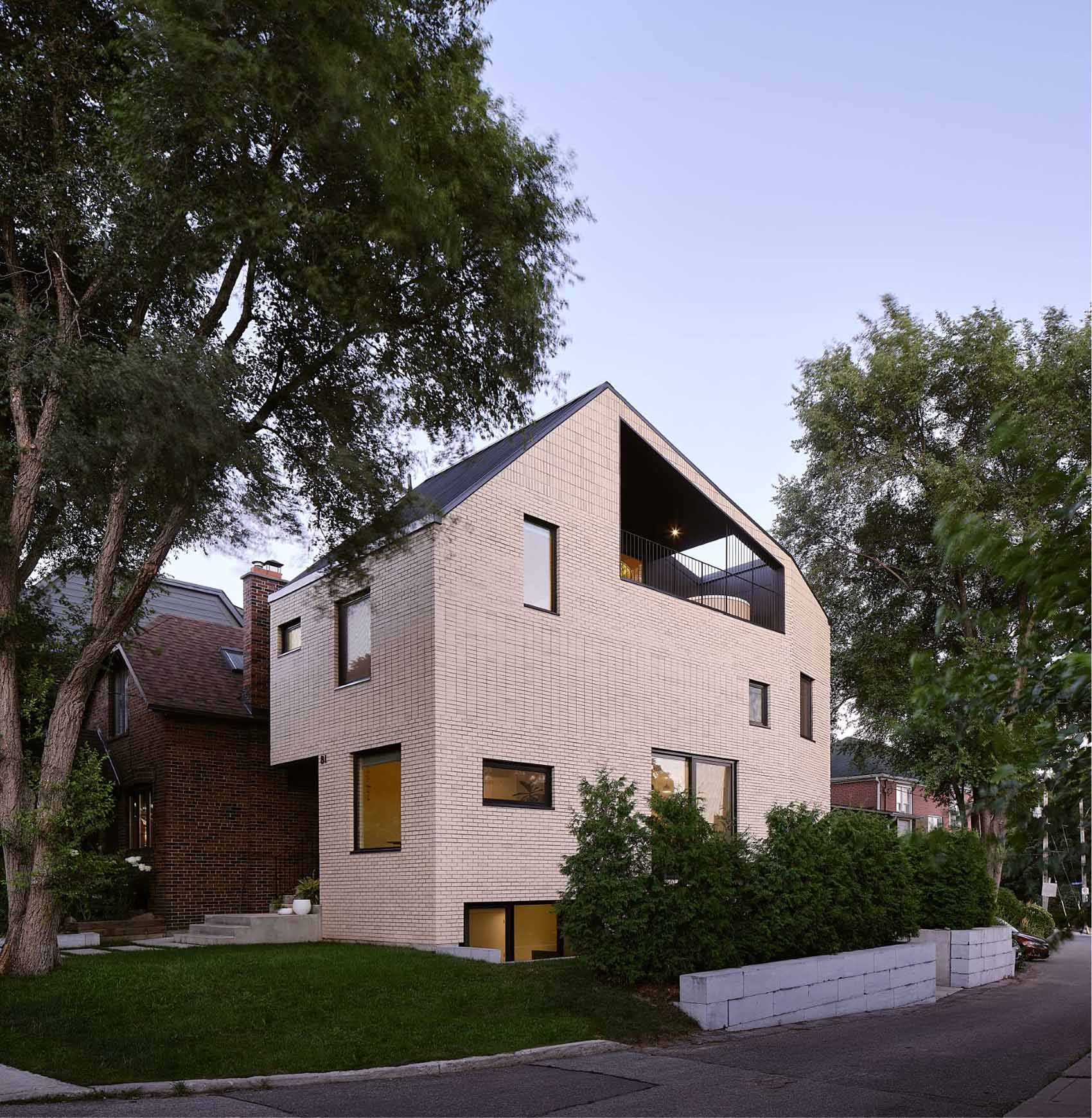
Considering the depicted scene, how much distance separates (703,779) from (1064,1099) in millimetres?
11998

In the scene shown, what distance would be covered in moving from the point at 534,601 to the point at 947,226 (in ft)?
29.1

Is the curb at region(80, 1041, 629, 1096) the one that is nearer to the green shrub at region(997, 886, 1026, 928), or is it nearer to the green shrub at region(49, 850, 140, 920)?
the green shrub at region(49, 850, 140, 920)

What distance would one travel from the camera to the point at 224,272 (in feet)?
45.3

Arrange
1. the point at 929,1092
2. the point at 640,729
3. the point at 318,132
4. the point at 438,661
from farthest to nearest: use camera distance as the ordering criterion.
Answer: the point at 640,729
the point at 438,661
the point at 318,132
the point at 929,1092

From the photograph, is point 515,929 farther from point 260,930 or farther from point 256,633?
point 256,633

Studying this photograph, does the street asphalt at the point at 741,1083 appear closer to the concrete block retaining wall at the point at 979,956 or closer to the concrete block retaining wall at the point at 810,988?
the concrete block retaining wall at the point at 810,988

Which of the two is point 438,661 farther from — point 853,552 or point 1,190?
point 853,552

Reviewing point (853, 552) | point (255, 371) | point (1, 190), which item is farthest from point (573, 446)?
point (853, 552)

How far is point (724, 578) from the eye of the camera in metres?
23.8

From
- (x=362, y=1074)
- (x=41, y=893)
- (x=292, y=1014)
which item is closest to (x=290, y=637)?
(x=41, y=893)

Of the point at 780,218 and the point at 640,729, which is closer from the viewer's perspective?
the point at 780,218

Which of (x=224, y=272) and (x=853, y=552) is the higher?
(x=224, y=272)

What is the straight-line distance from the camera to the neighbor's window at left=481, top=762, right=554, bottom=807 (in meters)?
16.6

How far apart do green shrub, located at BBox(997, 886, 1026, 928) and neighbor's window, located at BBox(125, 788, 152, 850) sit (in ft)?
68.4
